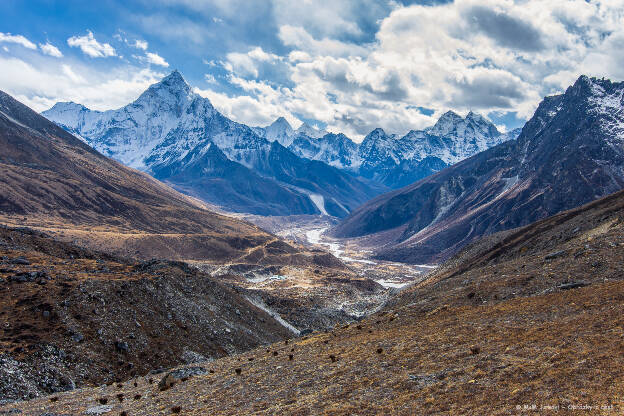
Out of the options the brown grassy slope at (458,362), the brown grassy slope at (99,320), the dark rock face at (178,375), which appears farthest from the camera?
the brown grassy slope at (99,320)

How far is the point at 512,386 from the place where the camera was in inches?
728

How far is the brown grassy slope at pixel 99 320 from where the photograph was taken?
125 feet

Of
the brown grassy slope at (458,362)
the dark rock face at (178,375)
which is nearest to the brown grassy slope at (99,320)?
the brown grassy slope at (458,362)

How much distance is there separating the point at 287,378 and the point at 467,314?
1623 cm

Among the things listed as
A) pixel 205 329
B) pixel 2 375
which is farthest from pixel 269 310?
pixel 2 375

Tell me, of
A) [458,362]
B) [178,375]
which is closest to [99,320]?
[178,375]

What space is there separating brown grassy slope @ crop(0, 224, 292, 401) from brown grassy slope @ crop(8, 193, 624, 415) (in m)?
7.49

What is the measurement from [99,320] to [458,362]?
132ft

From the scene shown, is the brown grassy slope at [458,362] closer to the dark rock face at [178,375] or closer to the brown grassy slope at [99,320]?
the dark rock face at [178,375]

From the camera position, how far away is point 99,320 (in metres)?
46.3

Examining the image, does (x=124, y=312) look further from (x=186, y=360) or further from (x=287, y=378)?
(x=287, y=378)

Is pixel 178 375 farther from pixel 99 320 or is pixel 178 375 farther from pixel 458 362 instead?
pixel 458 362

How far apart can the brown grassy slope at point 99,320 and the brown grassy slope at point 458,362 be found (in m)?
7.49

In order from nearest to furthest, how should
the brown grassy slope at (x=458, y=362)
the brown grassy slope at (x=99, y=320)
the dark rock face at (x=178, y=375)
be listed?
the brown grassy slope at (x=458, y=362)
the dark rock face at (x=178, y=375)
the brown grassy slope at (x=99, y=320)
